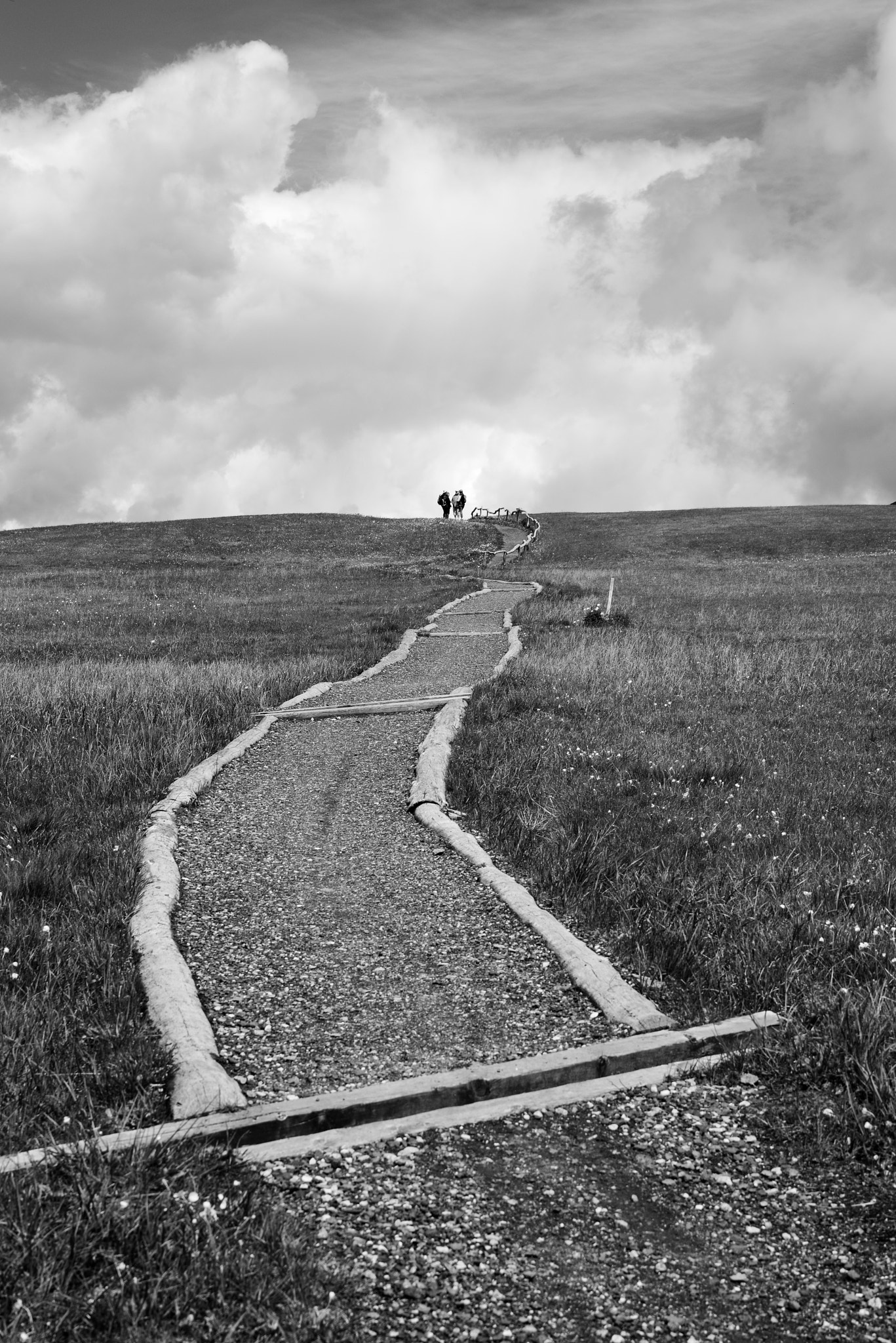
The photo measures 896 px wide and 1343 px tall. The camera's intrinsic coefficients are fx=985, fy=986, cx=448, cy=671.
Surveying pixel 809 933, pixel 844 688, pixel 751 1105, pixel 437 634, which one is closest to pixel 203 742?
pixel 809 933

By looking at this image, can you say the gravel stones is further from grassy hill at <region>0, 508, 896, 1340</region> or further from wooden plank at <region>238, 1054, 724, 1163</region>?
grassy hill at <region>0, 508, 896, 1340</region>

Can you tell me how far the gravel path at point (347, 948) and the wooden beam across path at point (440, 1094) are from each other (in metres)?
0.30

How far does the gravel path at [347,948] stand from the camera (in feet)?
18.7

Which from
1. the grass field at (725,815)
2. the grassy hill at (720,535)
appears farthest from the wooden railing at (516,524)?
the grass field at (725,815)

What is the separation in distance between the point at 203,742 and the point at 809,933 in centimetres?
824

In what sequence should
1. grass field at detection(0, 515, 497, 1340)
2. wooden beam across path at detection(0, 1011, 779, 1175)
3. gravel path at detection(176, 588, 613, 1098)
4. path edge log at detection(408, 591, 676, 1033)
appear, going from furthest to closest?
path edge log at detection(408, 591, 676, 1033)
gravel path at detection(176, 588, 613, 1098)
wooden beam across path at detection(0, 1011, 779, 1175)
grass field at detection(0, 515, 497, 1340)

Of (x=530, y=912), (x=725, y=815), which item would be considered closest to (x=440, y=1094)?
(x=530, y=912)

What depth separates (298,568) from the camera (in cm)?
4991

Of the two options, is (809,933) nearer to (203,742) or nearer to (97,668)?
(203,742)

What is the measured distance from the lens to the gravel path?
5691 millimetres

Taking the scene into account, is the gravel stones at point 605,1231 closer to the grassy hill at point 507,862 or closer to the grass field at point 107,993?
the grassy hill at point 507,862

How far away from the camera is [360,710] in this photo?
15.2m

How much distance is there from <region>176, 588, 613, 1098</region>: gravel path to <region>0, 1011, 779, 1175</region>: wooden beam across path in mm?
303

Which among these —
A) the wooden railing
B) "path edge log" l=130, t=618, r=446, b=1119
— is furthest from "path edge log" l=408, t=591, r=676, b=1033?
the wooden railing
